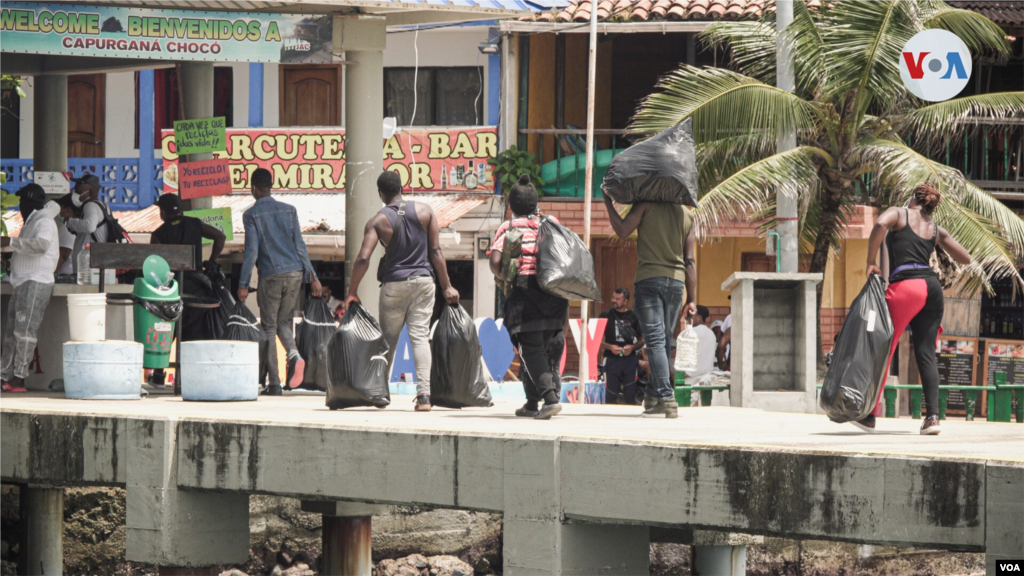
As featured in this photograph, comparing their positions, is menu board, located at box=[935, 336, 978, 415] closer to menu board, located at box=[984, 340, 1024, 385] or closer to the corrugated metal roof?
menu board, located at box=[984, 340, 1024, 385]

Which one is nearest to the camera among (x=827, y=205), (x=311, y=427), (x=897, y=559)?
(x=311, y=427)

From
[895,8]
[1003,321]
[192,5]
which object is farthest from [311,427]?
[1003,321]

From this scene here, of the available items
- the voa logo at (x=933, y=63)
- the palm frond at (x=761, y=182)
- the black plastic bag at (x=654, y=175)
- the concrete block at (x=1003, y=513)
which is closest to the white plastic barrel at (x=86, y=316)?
the black plastic bag at (x=654, y=175)

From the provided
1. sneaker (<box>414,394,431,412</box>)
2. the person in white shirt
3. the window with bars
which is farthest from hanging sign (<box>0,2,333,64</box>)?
the window with bars

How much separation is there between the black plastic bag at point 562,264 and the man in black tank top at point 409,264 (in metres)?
0.88

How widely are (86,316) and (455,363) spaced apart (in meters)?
3.13

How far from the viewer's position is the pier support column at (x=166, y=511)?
909 cm

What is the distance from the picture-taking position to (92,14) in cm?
A: 1173

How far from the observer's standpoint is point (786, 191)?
14766 mm

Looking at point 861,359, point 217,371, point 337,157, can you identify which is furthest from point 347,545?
point 337,157

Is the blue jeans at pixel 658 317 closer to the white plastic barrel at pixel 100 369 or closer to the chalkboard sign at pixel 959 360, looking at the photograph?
the white plastic barrel at pixel 100 369

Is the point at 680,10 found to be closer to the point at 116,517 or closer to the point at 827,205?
the point at 827,205

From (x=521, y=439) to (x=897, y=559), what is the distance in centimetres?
818

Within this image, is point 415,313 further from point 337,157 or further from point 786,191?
point 337,157
